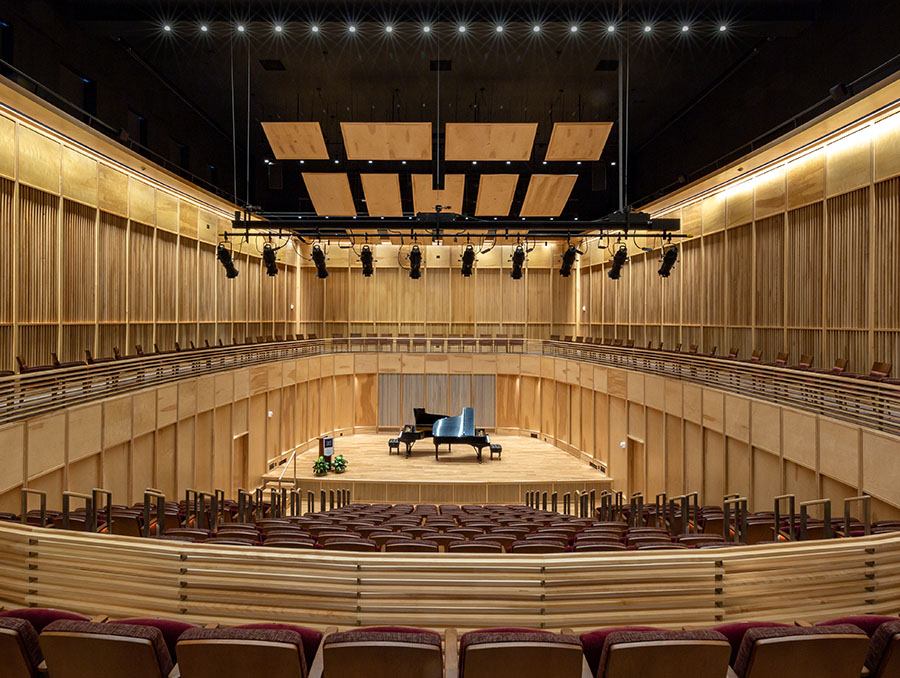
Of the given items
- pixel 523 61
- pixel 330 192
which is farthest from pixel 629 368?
pixel 330 192

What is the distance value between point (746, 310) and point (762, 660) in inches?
479

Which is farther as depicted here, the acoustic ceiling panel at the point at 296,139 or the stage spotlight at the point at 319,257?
the acoustic ceiling panel at the point at 296,139

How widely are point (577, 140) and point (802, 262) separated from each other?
5.30 metres

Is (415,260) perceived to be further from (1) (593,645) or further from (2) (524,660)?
(2) (524,660)

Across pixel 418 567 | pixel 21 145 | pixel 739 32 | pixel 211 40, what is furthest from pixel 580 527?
pixel 211 40

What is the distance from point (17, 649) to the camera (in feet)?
8.00

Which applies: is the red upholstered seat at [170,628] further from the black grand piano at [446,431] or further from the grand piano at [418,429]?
the grand piano at [418,429]

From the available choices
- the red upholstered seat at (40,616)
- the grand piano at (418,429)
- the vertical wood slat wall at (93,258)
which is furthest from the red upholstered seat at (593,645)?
the grand piano at (418,429)

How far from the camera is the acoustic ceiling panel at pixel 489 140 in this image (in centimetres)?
1264

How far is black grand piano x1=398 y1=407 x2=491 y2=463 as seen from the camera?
1638cm

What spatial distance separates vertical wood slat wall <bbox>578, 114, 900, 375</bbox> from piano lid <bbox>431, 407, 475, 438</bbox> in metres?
5.93

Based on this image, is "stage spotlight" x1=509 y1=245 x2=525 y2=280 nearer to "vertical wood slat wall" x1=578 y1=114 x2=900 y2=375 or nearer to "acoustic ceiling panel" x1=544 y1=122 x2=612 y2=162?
"acoustic ceiling panel" x1=544 y1=122 x2=612 y2=162

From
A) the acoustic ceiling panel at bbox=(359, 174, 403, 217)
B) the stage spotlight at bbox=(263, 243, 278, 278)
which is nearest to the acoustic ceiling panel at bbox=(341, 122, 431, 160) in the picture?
the acoustic ceiling panel at bbox=(359, 174, 403, 217)

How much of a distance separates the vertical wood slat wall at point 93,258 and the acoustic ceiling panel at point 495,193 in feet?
24.3
